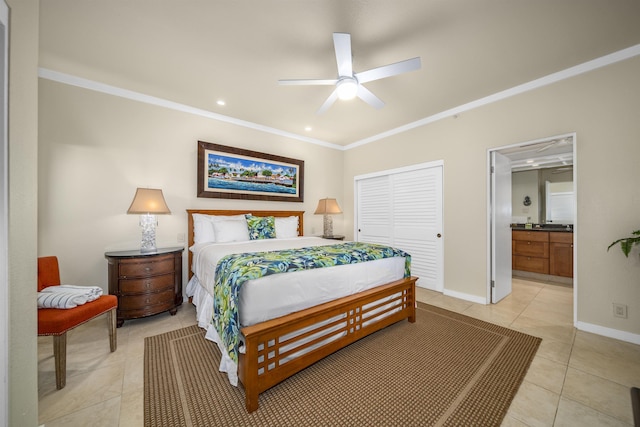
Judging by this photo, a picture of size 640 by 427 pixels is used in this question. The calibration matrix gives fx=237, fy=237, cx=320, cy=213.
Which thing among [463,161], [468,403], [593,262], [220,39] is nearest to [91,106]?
[220,39]

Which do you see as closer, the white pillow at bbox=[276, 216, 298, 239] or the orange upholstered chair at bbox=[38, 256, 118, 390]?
the orange upholstered chair at bbox=[38, 256, 118, 390]

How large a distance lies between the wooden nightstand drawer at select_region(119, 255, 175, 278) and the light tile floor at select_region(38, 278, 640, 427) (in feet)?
1.87

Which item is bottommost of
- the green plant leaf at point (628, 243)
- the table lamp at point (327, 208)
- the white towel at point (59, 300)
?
the white towel at point (59, 300)

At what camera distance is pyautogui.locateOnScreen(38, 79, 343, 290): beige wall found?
255 cm

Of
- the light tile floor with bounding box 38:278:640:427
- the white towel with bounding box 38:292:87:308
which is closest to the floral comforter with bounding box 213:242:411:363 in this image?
the light tile floor with bounding box 38:278:640:427

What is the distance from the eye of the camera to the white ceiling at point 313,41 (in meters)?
1.78

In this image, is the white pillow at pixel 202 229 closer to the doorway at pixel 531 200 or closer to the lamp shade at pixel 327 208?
the lamp shade at pixel 327 208

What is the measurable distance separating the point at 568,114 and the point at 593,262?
158cm

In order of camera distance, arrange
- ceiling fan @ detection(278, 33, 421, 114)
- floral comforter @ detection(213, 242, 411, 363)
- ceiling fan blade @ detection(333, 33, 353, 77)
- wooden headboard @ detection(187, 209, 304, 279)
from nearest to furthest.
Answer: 1. floral comforter @ detection(213, 242, 411, 363)
2. ceiling fan blade @ detection(333, 33, 353, 77)
3. ceiling fan @ detection(278, 33, 421, 114)
4. wooden headboard @ detection(187, 209, 304, 279)

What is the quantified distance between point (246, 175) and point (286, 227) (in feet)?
3.54

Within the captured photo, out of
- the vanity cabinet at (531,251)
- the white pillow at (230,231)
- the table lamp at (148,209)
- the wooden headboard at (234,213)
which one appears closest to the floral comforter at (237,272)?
the white pillow at (230,231)

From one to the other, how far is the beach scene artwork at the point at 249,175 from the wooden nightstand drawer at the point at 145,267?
A: 4.15 feet

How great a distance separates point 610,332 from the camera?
231 cm

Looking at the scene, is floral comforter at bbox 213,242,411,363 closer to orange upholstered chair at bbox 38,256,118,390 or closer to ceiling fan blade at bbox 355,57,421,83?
orange upholstered chair at bbox 38,256,118,390
